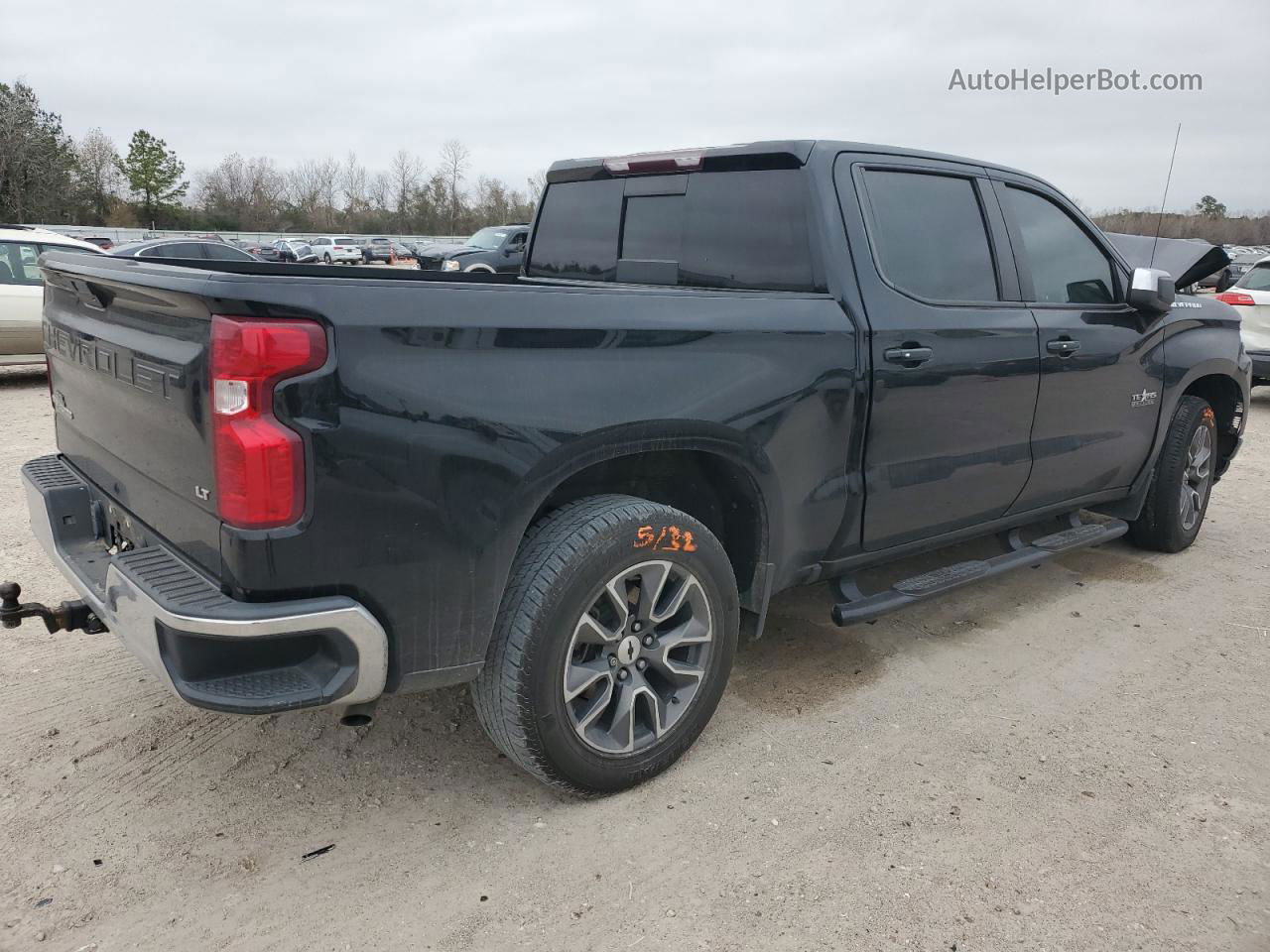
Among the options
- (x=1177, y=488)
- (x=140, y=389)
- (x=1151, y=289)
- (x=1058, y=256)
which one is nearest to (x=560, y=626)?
(x=140, y=389)

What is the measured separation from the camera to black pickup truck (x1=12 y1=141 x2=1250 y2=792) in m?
2.22

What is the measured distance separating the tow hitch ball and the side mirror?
4270 mm

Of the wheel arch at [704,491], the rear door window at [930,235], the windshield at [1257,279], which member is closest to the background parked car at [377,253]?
the windshield at [1257,279]

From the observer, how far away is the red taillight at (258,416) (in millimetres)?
2131

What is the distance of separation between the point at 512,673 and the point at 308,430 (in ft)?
2.82

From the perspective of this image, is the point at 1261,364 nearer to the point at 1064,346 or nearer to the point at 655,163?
the point at 1064,346

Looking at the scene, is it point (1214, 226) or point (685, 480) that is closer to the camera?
point (685, 480)

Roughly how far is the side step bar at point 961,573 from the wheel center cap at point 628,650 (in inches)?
36.7

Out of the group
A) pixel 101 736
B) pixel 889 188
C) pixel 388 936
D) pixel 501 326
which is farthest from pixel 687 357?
pixel 101 736

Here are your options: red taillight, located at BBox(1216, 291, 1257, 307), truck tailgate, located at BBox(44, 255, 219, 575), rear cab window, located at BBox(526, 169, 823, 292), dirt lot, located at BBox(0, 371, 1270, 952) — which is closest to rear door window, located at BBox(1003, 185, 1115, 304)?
rear cab window, located at BBox(526, 169, 823, 292)

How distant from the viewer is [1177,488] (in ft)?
17.0

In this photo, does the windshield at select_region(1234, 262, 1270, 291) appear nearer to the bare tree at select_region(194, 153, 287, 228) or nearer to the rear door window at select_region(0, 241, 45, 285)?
the rear door window at select_region(0, 241, 45, 285)

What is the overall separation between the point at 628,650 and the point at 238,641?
1106 mm

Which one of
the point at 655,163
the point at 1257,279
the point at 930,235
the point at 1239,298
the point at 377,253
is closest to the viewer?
the point at 930,235
